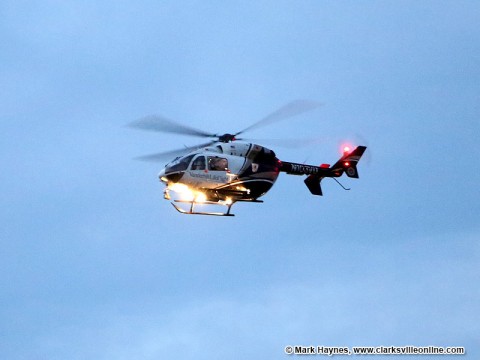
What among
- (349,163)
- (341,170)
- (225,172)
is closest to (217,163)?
(225,172)

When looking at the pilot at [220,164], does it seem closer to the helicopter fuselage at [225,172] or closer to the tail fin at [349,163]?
the helicopter fuselage at [225,172]

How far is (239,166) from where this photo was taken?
217 feet

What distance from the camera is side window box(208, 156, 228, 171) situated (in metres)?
65.3

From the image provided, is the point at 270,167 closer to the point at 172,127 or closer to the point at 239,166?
the point at 239,166

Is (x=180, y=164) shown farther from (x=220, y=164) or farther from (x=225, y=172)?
(x=225, y=172)

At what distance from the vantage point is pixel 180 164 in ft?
Result: 212

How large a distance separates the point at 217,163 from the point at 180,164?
6.51ft

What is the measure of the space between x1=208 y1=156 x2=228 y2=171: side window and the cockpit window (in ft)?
3.30

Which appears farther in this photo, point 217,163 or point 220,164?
point 220,164

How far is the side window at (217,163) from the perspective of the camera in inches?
2571

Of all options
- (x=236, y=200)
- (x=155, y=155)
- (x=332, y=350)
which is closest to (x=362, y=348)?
(x=332, y=350)

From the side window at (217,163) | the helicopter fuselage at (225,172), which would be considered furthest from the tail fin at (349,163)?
the side window at (217,163)

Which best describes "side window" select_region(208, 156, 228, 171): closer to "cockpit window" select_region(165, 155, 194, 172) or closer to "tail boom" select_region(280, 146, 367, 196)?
"cockpit window" select_region(165, 155, 194, 172)

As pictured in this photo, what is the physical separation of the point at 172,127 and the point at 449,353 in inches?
686
